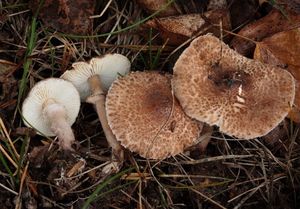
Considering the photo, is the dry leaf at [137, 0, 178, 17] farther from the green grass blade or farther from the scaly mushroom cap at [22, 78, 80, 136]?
the green grass blade

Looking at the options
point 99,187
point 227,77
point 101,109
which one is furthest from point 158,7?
point 99,187

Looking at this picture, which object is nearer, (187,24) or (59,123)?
(59,123)

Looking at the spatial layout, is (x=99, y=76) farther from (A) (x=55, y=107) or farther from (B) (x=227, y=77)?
(B) (x=227, y=77)

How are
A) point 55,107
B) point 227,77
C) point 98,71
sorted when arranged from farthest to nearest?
point 98,71, point 55,107, point 227,77

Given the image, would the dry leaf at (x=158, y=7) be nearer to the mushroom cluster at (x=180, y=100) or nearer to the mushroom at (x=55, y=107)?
the mushroom cluster at (x=180, y=100)

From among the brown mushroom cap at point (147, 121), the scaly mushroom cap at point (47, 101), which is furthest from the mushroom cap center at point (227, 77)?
the scaly mushroom cap at point (47, 101)

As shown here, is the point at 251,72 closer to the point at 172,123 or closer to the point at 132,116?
the point at 172,123
